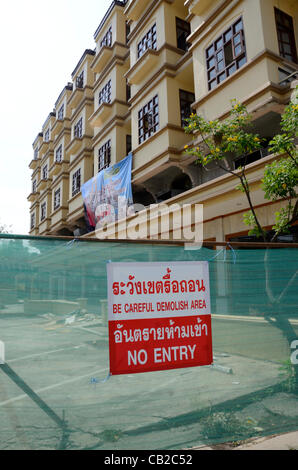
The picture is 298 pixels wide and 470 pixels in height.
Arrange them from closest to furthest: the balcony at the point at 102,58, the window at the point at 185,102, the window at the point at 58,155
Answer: the window at the point at 185,102 → the balcony at the point at 102,58 → the window at the point at 58,155

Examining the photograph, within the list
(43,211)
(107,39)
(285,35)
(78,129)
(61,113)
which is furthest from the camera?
(43,211)

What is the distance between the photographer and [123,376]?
3547 mm

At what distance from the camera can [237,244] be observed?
3977 mm

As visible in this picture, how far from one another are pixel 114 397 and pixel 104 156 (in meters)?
16.6

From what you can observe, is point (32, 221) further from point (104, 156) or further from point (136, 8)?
point (136, 8)

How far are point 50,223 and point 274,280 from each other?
2631 centimetres

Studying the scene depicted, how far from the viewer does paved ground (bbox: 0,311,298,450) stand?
300 centimetres

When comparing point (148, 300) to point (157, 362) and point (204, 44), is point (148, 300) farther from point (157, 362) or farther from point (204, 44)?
point (204, 44)

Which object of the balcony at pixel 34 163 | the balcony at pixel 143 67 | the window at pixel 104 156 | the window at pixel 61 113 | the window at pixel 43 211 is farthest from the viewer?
the balcony at pixel 34 163

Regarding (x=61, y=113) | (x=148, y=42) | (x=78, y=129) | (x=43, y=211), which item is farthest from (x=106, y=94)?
(x=43, y=211)

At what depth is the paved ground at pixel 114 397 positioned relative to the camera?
3002 mm

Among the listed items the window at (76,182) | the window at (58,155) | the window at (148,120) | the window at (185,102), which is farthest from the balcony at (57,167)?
the window at (185,102)
